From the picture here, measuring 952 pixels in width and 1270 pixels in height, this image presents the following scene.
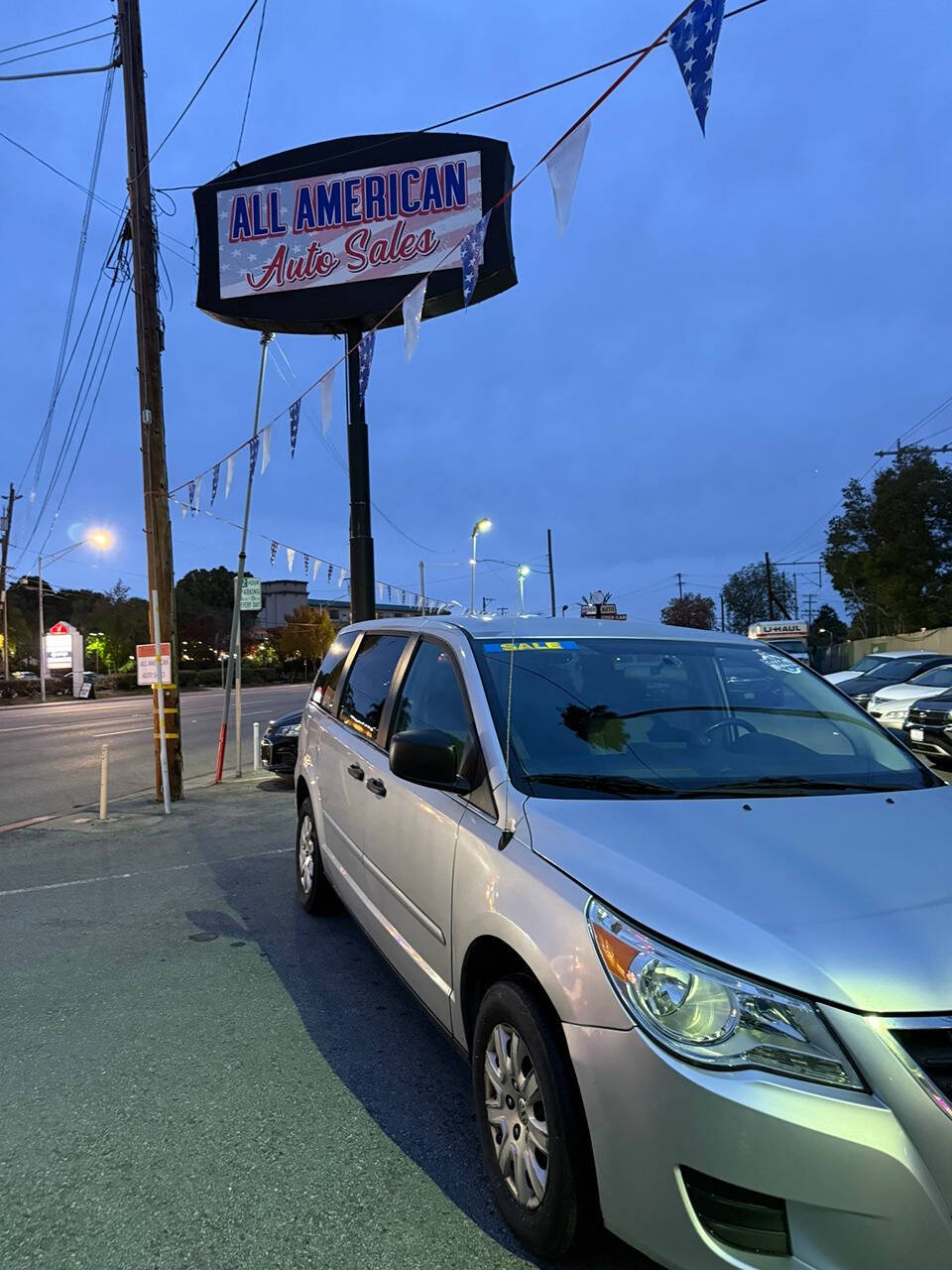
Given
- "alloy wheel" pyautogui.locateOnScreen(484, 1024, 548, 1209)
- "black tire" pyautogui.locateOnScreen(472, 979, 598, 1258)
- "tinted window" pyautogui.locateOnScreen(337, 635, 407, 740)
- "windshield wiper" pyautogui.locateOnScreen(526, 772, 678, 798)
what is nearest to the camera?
"black tire" pyautogui.locateOnScreen(472, 979, 598, 1258)

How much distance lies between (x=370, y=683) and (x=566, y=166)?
4204 millimetres

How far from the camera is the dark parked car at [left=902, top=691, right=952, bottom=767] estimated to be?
10.1m

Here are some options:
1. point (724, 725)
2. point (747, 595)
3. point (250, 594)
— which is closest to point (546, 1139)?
point (724, 725)

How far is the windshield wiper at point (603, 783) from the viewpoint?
8.63 ft

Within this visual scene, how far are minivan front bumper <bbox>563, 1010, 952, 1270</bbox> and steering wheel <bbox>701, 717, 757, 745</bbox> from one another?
147 cm

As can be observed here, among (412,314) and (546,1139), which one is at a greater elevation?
(412,314)

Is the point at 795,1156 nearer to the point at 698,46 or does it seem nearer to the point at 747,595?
the point at 698,46

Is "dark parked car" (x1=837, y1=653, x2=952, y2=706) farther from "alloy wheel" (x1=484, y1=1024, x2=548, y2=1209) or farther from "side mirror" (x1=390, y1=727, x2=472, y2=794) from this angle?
"alloy wheel" (x1=484, y1=1024, x2=548, y2=1209)

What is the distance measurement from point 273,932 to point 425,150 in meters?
13.4

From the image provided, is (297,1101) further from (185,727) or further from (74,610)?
(74,610)

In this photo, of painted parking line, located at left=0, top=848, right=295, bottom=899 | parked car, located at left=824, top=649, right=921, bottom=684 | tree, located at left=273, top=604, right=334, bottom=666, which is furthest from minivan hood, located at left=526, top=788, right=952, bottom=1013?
tree, located at left=273, top=604, right=334, bottom=666

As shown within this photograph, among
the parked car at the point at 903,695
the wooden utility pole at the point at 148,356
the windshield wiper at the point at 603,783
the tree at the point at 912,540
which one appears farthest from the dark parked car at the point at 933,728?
the tree at the point at 912,540

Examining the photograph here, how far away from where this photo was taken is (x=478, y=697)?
3.06m

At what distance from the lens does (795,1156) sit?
5.40 feet
